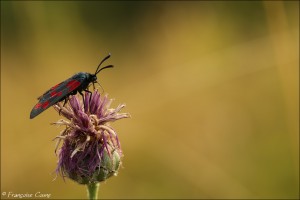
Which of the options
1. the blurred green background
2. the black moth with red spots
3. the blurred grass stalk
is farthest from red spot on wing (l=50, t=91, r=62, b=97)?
the blurred grass stalk

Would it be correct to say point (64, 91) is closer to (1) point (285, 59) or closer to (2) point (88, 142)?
(2) point (88, 142)

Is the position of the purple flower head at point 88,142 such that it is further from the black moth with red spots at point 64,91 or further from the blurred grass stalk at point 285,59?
the blurred grass stalk at point 285,59

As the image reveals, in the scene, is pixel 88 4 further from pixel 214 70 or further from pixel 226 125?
pixel 226 125

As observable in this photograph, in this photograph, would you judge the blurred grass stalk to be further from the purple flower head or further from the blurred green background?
the purple flower head

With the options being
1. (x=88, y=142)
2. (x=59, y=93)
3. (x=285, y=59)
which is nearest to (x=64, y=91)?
(x=59, y=93)

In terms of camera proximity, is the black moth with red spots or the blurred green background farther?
the blurred green background

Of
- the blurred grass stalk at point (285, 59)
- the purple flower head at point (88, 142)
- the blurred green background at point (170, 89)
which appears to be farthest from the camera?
the blurred grass stalk at point (285, 59)

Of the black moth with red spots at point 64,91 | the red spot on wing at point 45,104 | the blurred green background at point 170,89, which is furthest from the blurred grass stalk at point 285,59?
the red spot on wing at point 45,104
